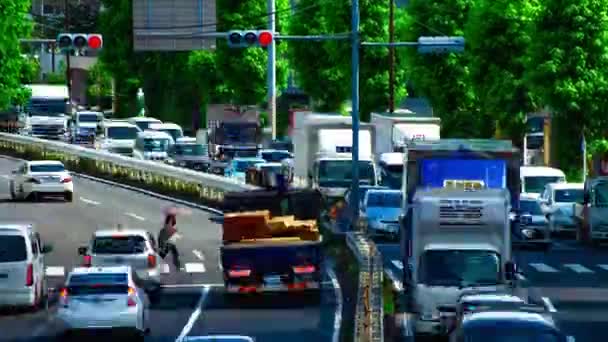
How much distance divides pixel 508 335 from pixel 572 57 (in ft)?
165

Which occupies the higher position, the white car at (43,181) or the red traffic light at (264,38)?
the red traffic light at (264,38)

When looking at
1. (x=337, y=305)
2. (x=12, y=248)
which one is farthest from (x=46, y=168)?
(x=337, y=305)

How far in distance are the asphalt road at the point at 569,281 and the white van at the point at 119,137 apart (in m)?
33.2

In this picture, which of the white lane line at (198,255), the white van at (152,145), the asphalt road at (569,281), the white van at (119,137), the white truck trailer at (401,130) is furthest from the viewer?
the white van at (119,137)

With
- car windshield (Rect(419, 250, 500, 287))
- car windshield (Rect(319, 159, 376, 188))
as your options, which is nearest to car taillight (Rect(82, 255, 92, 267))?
car windshield (Rect(419, 250, 500, 287))

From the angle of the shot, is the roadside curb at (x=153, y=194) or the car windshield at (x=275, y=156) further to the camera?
the car windshield at (x=275, y=156)

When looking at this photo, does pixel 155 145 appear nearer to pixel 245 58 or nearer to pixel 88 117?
pixel 88 117

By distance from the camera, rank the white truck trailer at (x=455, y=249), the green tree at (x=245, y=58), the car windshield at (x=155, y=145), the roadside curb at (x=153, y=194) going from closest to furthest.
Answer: the white truck trailer at (x=455, y=249) < the roadside curb at (x=153, y=194) < the car windshield at (x=155, y=145) < the green tree at (x=245, y=58)

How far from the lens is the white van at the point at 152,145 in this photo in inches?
3504

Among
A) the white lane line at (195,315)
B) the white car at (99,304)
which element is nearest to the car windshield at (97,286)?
the white car at (99,304)

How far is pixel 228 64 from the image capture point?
11106cm

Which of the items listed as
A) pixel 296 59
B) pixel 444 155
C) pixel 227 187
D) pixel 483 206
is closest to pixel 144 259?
pixel 444 155

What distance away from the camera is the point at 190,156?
286ft

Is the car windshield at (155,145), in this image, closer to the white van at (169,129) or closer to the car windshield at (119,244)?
the white van at (169,129)
